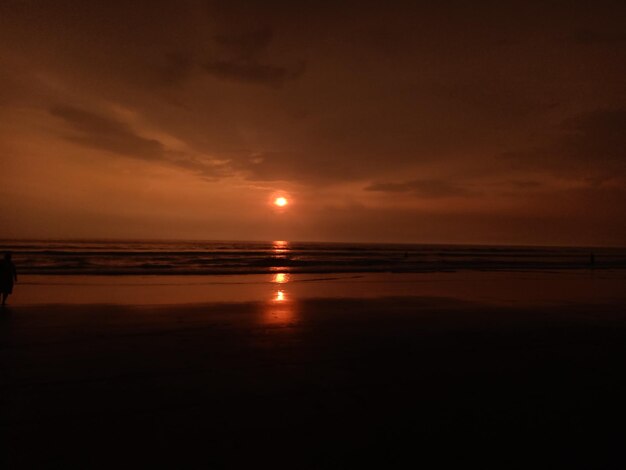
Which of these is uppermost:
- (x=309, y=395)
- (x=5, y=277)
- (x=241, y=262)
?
(x=5, y=277)

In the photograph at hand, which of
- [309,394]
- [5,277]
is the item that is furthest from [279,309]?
[5,277]

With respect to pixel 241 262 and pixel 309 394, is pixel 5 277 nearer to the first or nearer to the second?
pixel 309 394

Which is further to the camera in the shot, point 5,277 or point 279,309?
point 279,309

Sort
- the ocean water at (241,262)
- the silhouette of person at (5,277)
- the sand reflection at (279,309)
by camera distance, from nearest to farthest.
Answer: the sand reflection at (279,309)
the silhouette of person at (5,277)
the ocean water at (241,262)

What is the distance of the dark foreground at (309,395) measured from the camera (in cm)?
488

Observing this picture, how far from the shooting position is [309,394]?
21.8 feet

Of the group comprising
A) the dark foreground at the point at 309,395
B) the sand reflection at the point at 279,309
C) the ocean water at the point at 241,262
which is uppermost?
the ocean water at the point at 241,262

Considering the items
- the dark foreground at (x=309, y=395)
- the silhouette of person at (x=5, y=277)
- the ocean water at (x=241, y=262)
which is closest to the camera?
the dark foreground at (x=309, y=395)

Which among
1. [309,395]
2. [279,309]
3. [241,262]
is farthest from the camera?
[241,262]

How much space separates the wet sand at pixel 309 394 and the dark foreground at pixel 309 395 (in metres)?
0.03

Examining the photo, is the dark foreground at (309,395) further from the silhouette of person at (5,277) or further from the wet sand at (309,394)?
the silhouette of person at (5,277)

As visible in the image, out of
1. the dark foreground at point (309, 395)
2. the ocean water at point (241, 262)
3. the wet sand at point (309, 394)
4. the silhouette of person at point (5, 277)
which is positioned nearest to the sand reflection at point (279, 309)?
the wet sand at point (309, 394)

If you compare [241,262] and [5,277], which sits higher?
[5,277]

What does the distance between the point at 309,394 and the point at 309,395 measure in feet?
0.14
